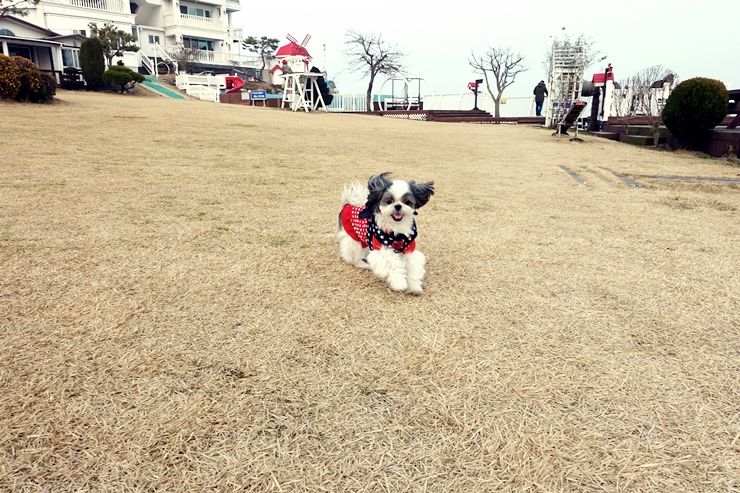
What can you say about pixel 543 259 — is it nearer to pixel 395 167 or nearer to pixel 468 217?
pixel 468 217

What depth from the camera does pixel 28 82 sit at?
11.6 m

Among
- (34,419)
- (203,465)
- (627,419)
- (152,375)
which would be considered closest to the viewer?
(203,465)

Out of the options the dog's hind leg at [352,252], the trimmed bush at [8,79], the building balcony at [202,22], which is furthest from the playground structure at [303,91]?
the building balcony at [202,22]

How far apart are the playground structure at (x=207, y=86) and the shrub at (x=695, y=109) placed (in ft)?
81.9

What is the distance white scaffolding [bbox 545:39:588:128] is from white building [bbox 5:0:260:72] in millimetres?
29586

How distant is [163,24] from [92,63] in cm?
2441

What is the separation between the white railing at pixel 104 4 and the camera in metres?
33.5

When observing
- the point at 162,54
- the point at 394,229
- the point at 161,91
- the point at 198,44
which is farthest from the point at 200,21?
the point at 394,229

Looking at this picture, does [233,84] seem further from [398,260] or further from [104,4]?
[398,260]

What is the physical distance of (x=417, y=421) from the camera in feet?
5.55

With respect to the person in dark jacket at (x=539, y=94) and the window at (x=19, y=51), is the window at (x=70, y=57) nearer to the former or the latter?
the window at (x=19, y=51)

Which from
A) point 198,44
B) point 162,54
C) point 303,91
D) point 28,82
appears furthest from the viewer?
point 198,44

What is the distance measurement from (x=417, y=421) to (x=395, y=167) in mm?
6674

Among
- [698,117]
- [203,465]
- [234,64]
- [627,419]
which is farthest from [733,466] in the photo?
[234,64]
